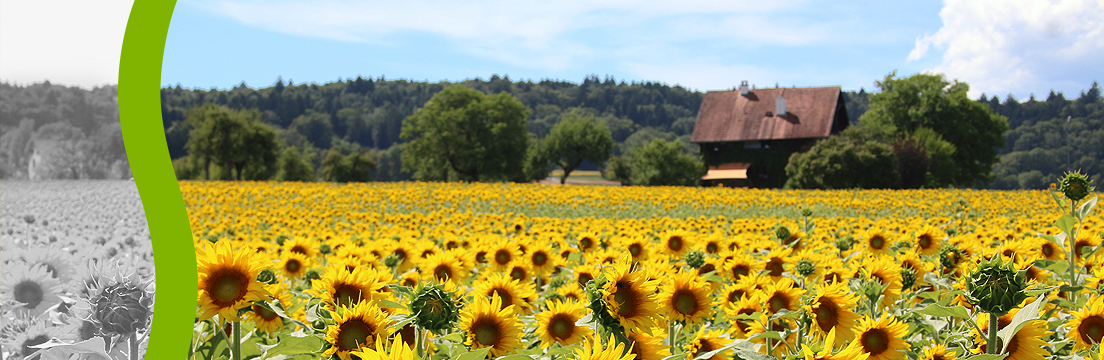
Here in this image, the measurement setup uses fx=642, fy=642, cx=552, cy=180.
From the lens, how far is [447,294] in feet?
6.32

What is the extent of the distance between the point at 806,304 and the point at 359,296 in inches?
68.7

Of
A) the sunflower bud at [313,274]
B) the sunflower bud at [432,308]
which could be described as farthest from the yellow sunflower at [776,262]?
the sunflower bud at [313,274]

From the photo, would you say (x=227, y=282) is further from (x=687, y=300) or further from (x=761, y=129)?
(x=761, y=129)

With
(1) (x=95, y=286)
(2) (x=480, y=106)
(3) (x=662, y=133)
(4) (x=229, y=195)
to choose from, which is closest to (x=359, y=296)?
(1) (x=95, y=286)

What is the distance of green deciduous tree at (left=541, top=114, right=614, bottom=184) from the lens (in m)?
80.9

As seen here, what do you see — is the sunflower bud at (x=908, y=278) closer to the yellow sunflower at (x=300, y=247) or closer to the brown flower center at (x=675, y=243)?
the brown flower center at (x=675, y=243)

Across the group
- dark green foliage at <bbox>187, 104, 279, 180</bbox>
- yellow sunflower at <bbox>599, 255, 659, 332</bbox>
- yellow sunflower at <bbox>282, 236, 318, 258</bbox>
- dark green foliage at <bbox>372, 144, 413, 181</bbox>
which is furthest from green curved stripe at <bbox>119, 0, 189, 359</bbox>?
dark green foliage at <bbox>372, 144, 413, 181</bbox>

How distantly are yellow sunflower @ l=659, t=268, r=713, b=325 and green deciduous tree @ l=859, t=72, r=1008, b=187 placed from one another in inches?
2589

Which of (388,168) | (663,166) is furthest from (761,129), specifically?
(388,168)

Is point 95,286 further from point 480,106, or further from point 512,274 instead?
point 480,106

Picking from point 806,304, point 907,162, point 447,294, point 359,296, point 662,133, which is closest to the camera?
point 447,294

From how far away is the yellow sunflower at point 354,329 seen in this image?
1948 millimetres

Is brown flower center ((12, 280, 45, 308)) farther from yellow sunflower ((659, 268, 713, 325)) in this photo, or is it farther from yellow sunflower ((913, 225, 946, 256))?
yellow sunflower ((913, 225, 946, 256))

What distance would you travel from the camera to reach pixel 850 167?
133ft
